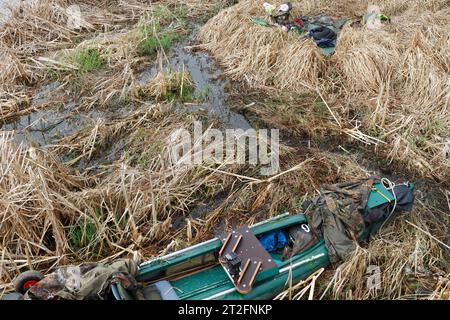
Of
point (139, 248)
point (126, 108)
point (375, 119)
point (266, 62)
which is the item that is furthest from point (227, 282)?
point (266, 62)

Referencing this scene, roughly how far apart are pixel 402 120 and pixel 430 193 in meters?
1.16

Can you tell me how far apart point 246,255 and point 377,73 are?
3.92m

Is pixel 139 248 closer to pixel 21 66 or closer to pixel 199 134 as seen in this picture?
pixel 199 134

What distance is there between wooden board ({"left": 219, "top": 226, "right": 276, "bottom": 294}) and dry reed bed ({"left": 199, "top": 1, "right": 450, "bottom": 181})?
8.26ft

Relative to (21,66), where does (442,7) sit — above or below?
below

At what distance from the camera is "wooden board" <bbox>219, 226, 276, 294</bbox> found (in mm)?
3314

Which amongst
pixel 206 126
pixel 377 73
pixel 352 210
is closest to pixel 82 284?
pixel 352 210

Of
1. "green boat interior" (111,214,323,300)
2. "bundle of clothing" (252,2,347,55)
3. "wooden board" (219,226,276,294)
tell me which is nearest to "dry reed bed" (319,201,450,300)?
"green boat interior" (111,214,323,300)

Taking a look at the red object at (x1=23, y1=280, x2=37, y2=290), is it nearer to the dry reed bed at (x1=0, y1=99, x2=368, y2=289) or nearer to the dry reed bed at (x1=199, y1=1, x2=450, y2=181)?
the dry reed bed at (x1=0, y1=99, x2=368, y2=289)

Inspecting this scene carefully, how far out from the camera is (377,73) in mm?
6082

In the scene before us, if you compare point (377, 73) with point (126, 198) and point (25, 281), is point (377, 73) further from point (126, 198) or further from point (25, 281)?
point (25, 281)

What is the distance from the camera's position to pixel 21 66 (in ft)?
22.7

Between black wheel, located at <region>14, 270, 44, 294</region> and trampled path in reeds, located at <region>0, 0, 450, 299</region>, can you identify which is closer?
black wheel, located at <region>14, 270, 44, 294</region>

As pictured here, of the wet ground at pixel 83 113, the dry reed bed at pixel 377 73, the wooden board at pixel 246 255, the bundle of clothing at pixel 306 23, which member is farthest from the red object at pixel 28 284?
the bundle of clothing at pixel 306 23
